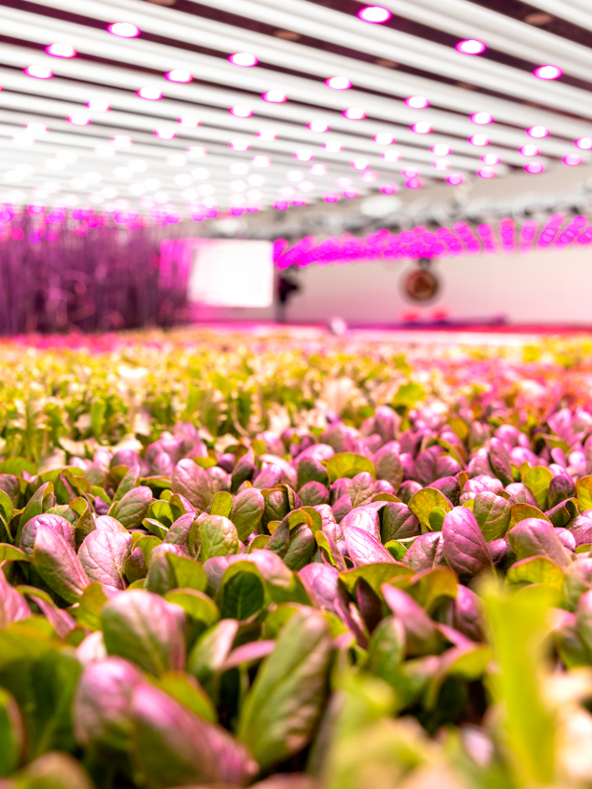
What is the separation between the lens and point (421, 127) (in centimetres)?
916

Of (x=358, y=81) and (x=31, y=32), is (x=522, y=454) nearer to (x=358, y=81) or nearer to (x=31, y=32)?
(x=31, y=32)

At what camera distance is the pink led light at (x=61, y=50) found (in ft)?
19.5

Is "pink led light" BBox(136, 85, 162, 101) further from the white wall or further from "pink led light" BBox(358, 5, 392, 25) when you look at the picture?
the white wall

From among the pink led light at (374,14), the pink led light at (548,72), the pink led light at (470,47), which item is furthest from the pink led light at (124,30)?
the pink led light at (548,72)

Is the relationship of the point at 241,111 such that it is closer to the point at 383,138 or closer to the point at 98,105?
the point at 98,105

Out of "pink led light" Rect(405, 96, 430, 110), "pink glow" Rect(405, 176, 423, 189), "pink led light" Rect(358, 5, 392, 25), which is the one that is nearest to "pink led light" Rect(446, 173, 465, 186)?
"pink glow" Rect(405, 176, 423, 189)

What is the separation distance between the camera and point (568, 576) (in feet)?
1.88

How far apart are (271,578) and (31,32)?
6.48m

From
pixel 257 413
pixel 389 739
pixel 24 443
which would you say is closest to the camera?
pixel 389 739

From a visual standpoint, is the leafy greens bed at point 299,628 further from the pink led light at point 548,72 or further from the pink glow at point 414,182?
the pink glow at point 414,182

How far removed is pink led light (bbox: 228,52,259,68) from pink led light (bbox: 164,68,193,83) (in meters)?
0.55

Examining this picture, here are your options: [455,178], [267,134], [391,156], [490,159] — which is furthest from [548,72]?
[455,178]

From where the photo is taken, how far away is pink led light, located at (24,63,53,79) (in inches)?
259

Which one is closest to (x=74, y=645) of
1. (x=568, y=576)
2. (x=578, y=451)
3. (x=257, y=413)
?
(x=568, y=576)
